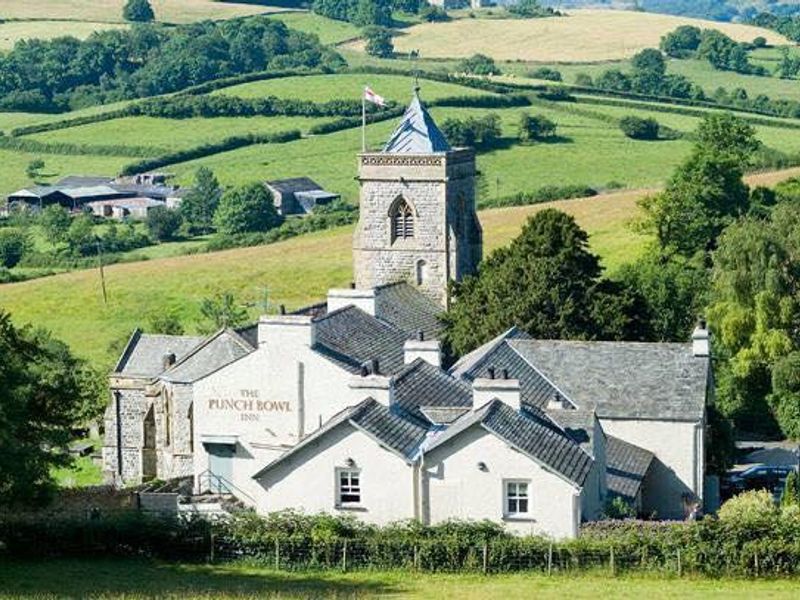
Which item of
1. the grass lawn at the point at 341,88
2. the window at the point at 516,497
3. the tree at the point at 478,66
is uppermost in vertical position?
the window at the point at 516,497

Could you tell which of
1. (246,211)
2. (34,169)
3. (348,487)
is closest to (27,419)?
(348,487)

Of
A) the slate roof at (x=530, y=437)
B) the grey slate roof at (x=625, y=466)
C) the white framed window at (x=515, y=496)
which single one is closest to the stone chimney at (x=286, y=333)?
the slate roof at (x=530, y=437)

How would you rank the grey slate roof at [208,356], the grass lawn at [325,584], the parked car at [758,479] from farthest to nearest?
the grey slate roof at [208,356] → the parked car at [758,479] → the grass lawn at [325,584]

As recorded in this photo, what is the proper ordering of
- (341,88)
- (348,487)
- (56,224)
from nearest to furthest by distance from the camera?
(348,487) < (56,224) < (341,88)

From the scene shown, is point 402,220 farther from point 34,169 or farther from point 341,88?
point 341,88

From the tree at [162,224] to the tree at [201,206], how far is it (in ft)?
4.43

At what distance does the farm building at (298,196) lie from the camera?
138 meters

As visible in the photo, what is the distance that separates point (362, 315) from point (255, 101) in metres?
105

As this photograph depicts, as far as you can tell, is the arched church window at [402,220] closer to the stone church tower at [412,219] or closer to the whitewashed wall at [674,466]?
the stone church tower at [412,219]

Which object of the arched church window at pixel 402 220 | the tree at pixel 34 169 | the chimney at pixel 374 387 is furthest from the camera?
the tree at pixel 34 169

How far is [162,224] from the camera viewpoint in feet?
437

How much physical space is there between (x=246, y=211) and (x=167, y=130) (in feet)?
99.1

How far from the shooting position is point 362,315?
58.1 meters

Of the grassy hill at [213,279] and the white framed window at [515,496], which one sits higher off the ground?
the white framed window at [515,496]
